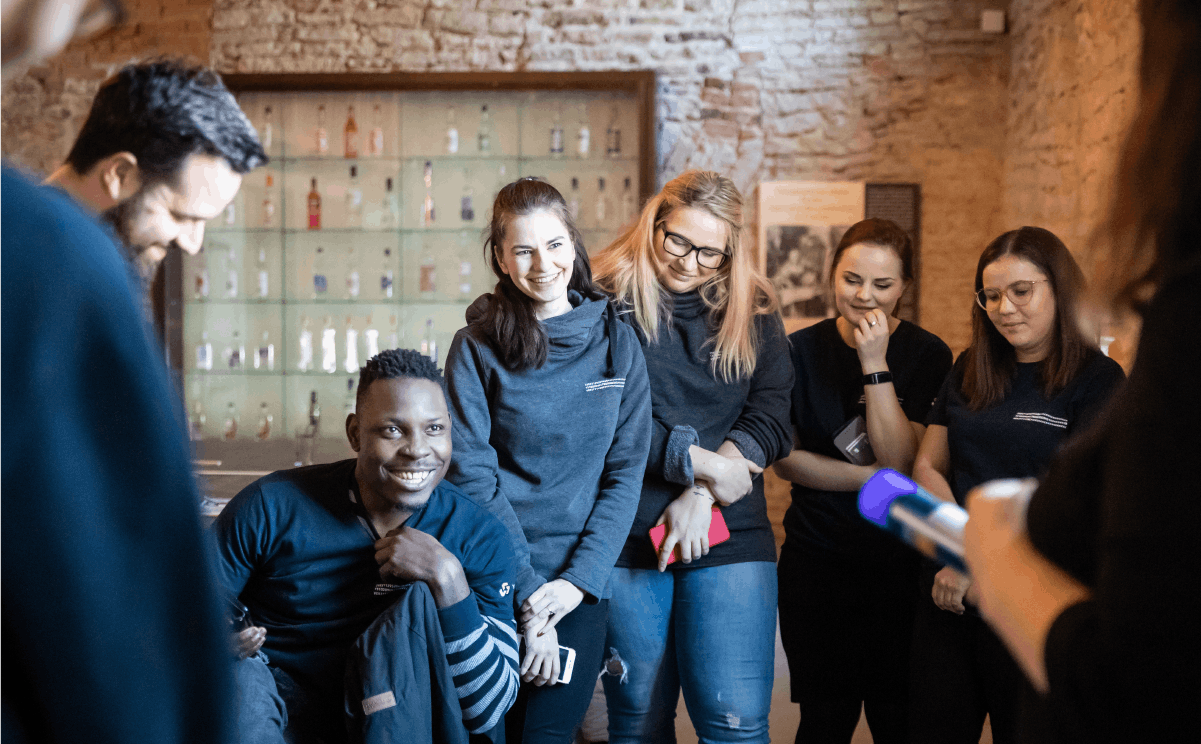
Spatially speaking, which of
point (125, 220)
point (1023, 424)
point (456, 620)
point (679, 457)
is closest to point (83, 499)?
point (125, 220)

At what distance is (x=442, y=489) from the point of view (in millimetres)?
1850

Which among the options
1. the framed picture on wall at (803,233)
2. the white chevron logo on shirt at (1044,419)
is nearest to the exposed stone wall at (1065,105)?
the framed picture on wall at (803,233)

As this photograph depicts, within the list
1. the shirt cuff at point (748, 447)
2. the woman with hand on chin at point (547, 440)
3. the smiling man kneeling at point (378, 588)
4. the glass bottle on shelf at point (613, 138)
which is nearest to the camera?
the smiling man kneeling at point (378, 588)

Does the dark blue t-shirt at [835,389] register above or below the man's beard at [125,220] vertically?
below

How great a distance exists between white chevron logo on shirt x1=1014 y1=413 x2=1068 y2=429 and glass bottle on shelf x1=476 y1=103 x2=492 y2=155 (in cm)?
368

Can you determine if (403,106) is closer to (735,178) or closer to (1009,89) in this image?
(735,178)

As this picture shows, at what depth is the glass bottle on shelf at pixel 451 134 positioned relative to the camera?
500 centimetres

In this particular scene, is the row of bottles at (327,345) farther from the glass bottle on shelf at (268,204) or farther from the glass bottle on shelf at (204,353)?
the glass bottle on shelf at (268,204)

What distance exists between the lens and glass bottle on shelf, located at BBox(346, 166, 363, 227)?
16.6 ft

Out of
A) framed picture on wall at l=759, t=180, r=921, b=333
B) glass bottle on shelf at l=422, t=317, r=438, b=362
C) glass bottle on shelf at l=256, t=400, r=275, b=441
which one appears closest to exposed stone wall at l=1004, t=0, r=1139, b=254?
framed picture on wall at l=759, t=180, r=921, b=333

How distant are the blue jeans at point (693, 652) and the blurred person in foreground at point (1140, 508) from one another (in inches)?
54.3

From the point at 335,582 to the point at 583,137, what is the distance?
3.65 metres

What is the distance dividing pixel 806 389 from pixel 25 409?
2.13 m

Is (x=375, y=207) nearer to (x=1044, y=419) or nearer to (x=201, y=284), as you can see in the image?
(x=201, y=284)
